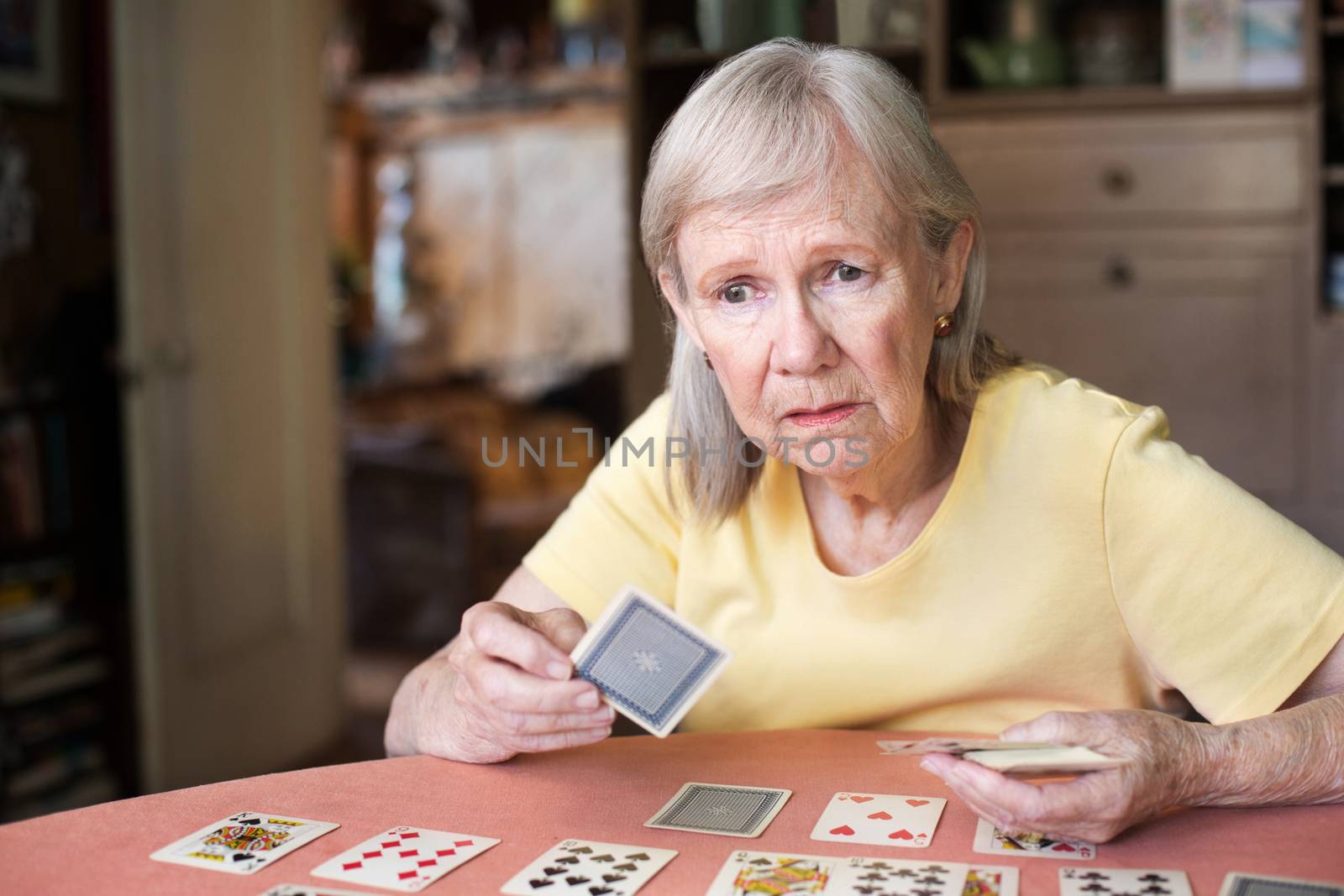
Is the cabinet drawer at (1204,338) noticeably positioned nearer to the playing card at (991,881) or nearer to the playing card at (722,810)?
the playing card at (722,810)

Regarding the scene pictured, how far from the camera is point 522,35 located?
8328 millimetres

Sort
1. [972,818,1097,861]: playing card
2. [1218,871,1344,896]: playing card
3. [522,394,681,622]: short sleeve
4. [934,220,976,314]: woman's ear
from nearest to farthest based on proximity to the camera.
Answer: [1218,871,1344,896]: playing card → [972,818,1097,861]: playing card → [934,220,976,314]: woman's ear → [522,394,681,622]: short sleeve

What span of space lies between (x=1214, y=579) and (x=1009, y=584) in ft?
0.73

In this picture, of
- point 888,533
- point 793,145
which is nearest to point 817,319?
point 793,145

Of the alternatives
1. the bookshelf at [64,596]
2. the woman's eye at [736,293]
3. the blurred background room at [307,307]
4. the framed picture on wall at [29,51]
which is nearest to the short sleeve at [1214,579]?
the woman's eye at [736,293]

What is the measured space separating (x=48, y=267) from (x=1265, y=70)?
3.34m

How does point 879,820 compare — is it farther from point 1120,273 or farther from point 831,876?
point 1120,273

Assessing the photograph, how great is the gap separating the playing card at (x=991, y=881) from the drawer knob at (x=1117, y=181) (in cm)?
227

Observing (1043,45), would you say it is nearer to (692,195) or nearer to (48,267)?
(692,195)

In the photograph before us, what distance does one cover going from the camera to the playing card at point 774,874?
1048 millimetres

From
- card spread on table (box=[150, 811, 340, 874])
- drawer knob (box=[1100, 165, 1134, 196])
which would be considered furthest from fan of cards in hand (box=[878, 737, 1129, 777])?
drawer knob (box=[1100, 165, 1134, 196])

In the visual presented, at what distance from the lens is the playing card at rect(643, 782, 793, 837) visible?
119 cm

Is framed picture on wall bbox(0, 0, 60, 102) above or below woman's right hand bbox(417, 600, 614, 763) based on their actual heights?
above

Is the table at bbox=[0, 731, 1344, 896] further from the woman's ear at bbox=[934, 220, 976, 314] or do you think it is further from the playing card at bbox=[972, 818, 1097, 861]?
the woman's ear at bbox=[934, 220, 976, 314]
